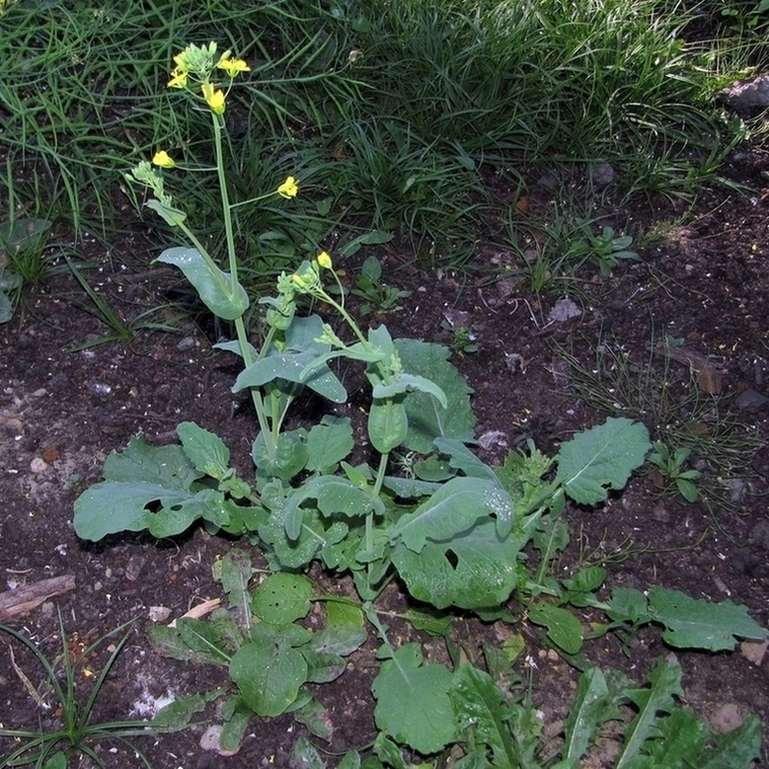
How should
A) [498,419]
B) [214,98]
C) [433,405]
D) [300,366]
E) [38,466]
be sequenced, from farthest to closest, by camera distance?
[498,419] → [38,466] → [433,405] → [300,366] → [214,98]

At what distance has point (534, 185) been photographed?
3006 mm

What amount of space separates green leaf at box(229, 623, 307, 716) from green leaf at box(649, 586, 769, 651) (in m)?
0.83

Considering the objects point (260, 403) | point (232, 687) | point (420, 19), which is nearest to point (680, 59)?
point (420, 19)

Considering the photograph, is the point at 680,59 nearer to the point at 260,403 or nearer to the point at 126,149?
the point at 126,149

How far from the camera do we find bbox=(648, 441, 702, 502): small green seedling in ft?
7.66

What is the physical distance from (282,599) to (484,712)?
52 centimetres

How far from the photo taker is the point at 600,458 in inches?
82.5

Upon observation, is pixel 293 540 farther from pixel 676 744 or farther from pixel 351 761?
pixel 676 744

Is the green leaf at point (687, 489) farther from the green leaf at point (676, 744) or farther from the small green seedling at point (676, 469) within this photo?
the green leaf at point (676, 744)

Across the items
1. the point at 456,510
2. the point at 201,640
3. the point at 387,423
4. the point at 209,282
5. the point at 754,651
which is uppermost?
the point at 209,282

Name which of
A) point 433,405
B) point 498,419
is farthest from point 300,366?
point 498,419

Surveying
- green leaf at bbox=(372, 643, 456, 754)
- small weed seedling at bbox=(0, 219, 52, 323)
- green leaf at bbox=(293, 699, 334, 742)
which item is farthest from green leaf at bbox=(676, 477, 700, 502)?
small weed seedling at bbox=(0, 219, 52, 323)

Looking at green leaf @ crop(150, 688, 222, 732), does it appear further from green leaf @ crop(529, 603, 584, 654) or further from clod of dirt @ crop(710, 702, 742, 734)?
clod of dirt @ crop(710, 702, 742, 734)

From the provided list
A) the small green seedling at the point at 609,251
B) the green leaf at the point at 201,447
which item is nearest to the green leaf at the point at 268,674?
the green leaf at the point at 201,447
